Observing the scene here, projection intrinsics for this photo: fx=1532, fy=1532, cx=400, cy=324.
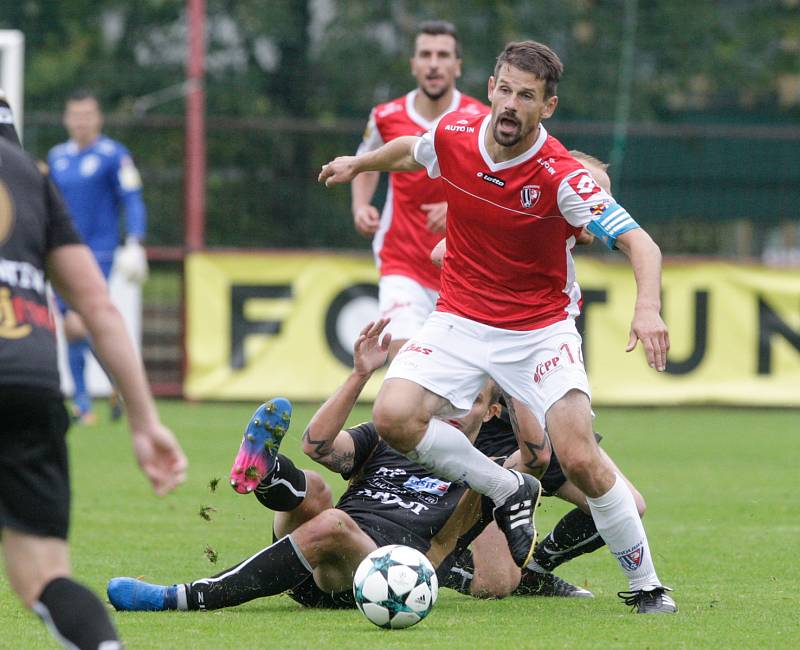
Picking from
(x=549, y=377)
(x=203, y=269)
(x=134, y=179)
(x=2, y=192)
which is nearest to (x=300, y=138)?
(x=203, y=269)

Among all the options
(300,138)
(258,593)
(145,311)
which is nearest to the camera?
(258,593)

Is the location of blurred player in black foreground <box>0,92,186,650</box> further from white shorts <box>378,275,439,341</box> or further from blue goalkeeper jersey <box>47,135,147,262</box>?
blue goalkeeper jersey <box>47,135,147,262</box>

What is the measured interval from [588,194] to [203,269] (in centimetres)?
950

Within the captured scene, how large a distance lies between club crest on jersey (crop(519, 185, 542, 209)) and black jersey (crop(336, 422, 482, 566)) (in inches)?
42.1

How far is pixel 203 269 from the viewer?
14.7 m

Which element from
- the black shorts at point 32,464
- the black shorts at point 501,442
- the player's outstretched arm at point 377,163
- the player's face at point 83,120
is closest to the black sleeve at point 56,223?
the black shorts at point 32,464

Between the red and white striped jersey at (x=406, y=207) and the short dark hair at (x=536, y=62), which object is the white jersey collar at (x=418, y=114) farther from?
the short dark hair at (x=536, y=62)

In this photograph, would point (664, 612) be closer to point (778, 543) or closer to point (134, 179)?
point (778, 543)

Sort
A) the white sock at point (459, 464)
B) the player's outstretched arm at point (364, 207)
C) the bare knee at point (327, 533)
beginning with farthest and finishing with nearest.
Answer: the player's outstretched arm at point (364, 207)
the white sock at point (459, 464)
the bare knee at point (327, 533)

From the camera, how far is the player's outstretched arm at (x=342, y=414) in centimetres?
572

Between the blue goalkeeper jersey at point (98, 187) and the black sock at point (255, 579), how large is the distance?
7798 mm

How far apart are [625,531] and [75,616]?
2.55m

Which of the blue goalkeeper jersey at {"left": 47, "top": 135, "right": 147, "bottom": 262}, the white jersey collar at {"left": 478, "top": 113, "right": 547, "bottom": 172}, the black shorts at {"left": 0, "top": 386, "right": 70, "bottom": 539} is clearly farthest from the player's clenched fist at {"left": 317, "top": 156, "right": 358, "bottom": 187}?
the blue goalkeeper jersey at {"left": 47, "top": 135, "right": 147, "bottom": 262}

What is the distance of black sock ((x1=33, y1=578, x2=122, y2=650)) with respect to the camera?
139 inches
